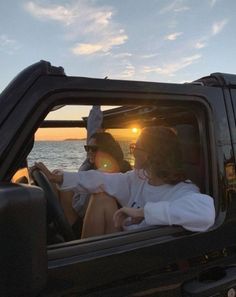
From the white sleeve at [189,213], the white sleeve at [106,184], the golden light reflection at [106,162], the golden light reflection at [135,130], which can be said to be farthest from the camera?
the golden light reflection at [106,162]

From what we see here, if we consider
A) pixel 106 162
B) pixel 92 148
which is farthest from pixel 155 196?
pixel 92 148

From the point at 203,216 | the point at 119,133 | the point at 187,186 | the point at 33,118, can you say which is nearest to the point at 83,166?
the point at 119,133

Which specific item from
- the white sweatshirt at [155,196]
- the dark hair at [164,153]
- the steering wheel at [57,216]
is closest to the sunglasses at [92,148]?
the white sweatshirt at [155,196]

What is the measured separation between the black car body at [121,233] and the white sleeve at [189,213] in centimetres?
4

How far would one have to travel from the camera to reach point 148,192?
7.85ft

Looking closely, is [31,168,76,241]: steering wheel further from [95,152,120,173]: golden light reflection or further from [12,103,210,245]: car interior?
[95,152,120,173]: golden light reflection

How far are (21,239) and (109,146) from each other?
2.26m

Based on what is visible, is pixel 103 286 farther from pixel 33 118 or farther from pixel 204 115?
pixel 204 115

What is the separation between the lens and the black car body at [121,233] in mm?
1232

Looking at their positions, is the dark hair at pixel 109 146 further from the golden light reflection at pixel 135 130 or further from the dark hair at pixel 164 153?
the dark hair at pixel 164 153

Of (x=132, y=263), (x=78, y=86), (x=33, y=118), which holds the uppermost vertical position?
(x=78, y=86)

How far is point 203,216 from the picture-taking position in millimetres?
1939

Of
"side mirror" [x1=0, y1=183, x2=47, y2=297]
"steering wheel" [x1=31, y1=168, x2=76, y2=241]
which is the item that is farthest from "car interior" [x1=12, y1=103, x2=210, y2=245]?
"side mirror" [x1=0, y1=183, x2=47, y2=297]

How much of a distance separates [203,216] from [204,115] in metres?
0.47
